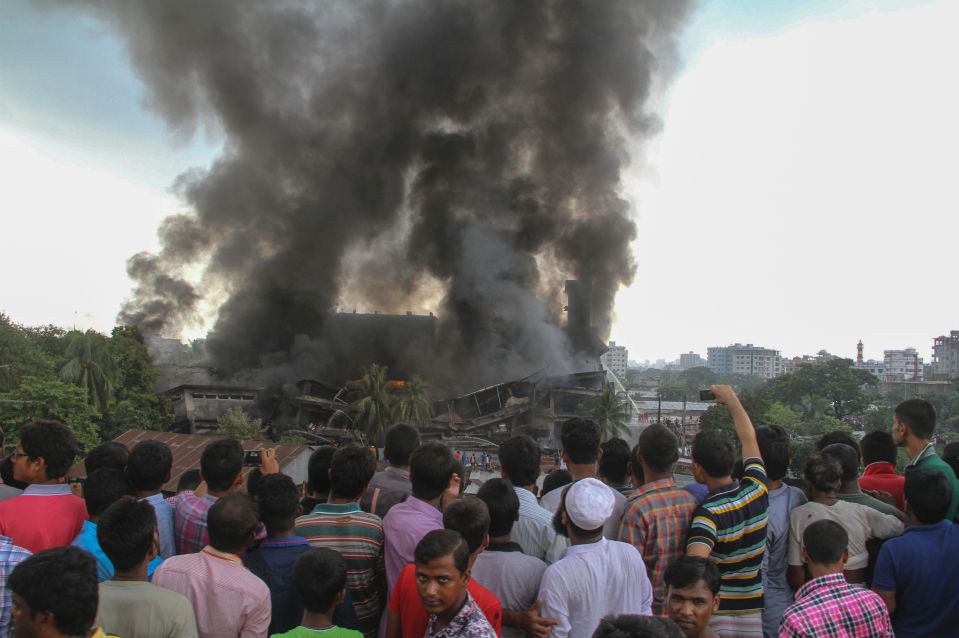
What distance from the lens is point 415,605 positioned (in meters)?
3.07

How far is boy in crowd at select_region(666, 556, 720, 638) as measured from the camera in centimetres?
304

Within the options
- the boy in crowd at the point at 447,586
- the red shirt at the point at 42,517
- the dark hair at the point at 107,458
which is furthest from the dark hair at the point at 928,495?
the dark hair at the point at 107,458

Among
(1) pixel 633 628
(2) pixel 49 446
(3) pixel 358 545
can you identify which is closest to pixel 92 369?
(2) pixel 49 446

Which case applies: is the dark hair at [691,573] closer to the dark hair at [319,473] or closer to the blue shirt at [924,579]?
the blue shirt at [924,579]

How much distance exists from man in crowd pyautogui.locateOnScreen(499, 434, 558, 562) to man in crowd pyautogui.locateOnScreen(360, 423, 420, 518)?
62cm

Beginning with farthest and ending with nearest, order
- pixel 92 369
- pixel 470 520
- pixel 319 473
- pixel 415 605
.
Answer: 1. pixel 92 369
2. pixel 319 473
3. pixel 470 520
4. pixel 415 605

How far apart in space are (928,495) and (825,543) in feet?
2.91

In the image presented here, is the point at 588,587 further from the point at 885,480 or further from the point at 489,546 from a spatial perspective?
the point at 885,480

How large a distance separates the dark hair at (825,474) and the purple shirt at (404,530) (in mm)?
2248

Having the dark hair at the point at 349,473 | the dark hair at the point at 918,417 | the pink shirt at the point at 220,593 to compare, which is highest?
the dark hair at the point at 918,417

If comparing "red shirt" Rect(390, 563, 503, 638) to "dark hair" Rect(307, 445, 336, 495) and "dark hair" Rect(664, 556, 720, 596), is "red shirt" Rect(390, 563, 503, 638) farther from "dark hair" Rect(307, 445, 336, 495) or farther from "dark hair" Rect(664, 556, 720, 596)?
"dark hair" Rect(307, 445, 336, 495)

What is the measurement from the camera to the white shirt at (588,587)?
3.11 metres

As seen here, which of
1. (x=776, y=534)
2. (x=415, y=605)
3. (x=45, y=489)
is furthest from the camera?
(x=776, y=534)

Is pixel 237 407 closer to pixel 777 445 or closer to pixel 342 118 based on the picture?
pixel 342 118
